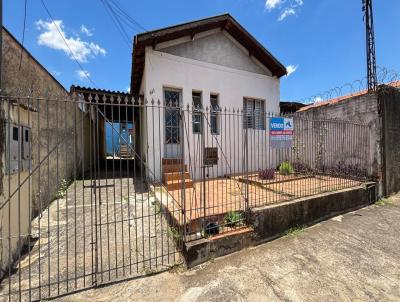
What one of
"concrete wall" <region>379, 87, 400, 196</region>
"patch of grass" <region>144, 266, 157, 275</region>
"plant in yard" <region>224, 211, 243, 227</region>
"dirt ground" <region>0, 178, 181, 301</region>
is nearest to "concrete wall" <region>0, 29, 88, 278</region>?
"dirt ground" <region>0, 178, 181, 301</region>

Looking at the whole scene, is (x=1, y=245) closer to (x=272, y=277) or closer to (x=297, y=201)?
(x=272, y=277)

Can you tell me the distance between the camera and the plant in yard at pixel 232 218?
4061 millimetres

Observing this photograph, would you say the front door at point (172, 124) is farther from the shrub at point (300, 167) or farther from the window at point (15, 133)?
the window at point (15, 133)

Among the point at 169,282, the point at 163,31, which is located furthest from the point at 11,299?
the point at 163,31

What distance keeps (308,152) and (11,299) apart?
8.42 meters

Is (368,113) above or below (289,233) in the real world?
above

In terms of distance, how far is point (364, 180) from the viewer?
6742mm

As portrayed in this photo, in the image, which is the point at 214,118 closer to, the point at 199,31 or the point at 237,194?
the point at 199,31

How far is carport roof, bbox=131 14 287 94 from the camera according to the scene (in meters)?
6.75

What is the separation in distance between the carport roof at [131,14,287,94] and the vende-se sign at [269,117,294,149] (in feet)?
14.2

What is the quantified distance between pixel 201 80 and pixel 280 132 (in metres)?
3.92

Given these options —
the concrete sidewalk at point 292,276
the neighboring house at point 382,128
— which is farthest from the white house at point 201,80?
the concrete sidewalk at point 292,276

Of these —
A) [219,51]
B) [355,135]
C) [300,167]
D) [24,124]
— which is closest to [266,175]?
[300,167]

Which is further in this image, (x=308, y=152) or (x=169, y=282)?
(x=308, y=152)
